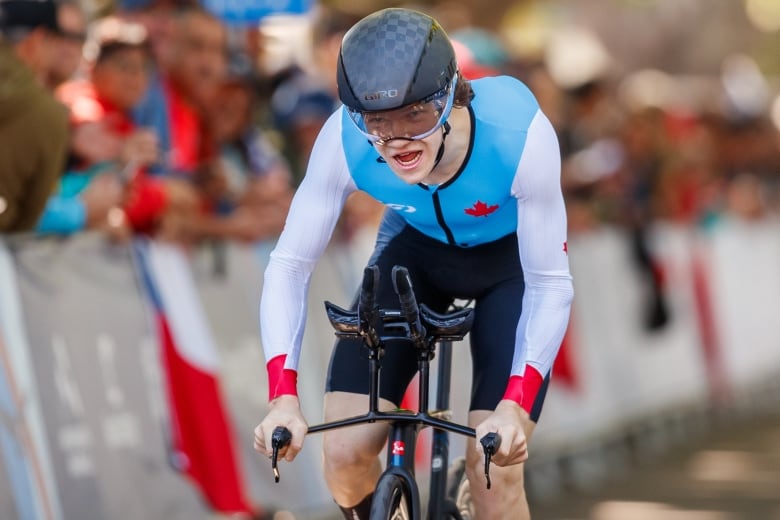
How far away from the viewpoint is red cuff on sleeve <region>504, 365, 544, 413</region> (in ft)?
15.9

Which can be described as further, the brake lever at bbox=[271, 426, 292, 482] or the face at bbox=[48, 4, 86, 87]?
the face at bbox=[48, 4, 86, 87]

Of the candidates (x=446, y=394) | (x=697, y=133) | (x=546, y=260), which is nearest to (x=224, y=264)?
(x=446, y=394)

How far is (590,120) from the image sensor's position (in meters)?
14.1

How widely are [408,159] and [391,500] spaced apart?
101cm

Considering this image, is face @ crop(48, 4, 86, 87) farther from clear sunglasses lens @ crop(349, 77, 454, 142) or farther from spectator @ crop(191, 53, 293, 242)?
clear sunglasses lens @ crop(349, 77, 454, 142)

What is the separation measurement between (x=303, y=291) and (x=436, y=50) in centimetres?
95

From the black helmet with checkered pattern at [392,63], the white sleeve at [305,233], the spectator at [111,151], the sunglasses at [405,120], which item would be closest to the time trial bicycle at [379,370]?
the white sleeve at [305,233]

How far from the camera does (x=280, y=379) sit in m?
4.92

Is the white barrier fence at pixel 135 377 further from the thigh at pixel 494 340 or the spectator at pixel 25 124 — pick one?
the thigh at pixel 494 340

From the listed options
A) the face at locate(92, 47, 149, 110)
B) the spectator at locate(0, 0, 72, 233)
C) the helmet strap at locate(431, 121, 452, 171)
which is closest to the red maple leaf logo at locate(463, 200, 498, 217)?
the helmet strap at locate(431, 121, 452, 171)

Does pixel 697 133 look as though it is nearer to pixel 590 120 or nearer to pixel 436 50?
pixel 590 120

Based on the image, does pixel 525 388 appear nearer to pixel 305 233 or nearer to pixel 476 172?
pixel 476 172

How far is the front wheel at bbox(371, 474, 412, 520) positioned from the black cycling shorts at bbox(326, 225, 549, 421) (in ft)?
1.51

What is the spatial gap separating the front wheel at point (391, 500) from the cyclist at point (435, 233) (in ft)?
0.96
